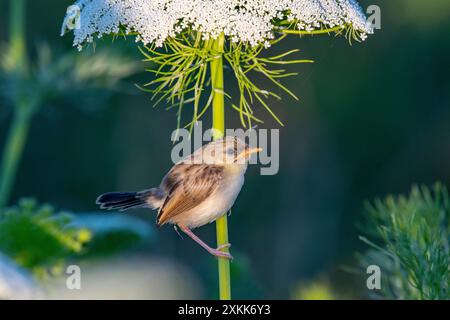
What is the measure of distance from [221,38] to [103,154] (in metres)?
4.78

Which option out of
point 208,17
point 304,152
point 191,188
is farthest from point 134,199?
point 304,152

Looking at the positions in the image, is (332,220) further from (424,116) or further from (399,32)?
(399,32)

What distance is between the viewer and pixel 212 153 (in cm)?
178

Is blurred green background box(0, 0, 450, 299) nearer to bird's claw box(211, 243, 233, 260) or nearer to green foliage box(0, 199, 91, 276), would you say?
green foliage box(0, 199, 91, 276)

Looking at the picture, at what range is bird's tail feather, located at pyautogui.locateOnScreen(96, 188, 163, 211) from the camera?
1940 millimetres

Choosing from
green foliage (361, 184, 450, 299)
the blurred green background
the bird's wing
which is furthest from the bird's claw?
the blurred green background

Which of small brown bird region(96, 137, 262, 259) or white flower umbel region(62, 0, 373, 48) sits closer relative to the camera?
white flower umbel region(62, 0, 373, 48)

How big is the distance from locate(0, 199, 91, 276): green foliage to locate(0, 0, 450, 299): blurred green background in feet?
11.7

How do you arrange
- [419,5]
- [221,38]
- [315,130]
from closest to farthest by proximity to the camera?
1. [221,38]
2. [419,5]
3. [315,130]

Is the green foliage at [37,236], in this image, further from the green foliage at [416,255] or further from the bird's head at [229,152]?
the green foliage at [416,255]

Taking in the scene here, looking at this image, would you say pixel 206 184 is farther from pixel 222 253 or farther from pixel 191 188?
pixel 222 253
